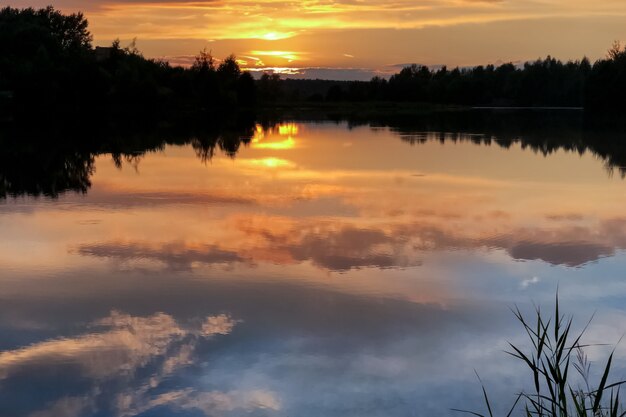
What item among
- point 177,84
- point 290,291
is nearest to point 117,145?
point 290,291

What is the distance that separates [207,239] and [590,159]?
1101cm

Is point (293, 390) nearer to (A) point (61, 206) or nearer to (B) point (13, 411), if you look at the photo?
(B) point (13, 411)

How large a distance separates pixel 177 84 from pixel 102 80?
6.34m

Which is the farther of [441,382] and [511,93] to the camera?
[511,93]

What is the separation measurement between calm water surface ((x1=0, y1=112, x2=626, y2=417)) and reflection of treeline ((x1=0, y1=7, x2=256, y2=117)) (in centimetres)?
3007

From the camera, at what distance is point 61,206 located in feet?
32.2

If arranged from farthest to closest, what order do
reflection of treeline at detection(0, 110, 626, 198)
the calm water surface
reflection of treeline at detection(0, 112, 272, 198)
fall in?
reflection of treeline at detection(0, 110, 626, 198) → reflection of treeline at detection(0, 112, 272, 198) → the calm water surface

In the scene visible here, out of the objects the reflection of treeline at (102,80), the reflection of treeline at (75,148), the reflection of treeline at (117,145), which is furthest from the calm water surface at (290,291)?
the reflection of treeline at (102,80)

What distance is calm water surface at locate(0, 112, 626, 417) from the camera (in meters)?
4.12

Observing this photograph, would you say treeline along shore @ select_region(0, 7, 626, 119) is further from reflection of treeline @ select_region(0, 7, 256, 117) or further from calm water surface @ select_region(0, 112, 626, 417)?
calm water surface @ select_region(0, 112, 626, 417)

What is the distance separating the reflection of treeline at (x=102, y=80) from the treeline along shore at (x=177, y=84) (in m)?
0.05

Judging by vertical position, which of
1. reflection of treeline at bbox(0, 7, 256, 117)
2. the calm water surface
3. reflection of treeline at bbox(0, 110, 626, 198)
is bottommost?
the calm water surface

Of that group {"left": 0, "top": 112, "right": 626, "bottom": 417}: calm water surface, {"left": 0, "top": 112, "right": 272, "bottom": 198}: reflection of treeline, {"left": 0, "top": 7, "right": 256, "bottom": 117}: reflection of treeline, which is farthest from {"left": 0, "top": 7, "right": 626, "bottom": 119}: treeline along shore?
{"left": 0, "top": 112, "right": 626, "bottom": 417}: calm water surface

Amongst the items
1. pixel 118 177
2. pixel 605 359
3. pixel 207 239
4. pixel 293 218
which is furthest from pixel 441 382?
pixel 118 177
